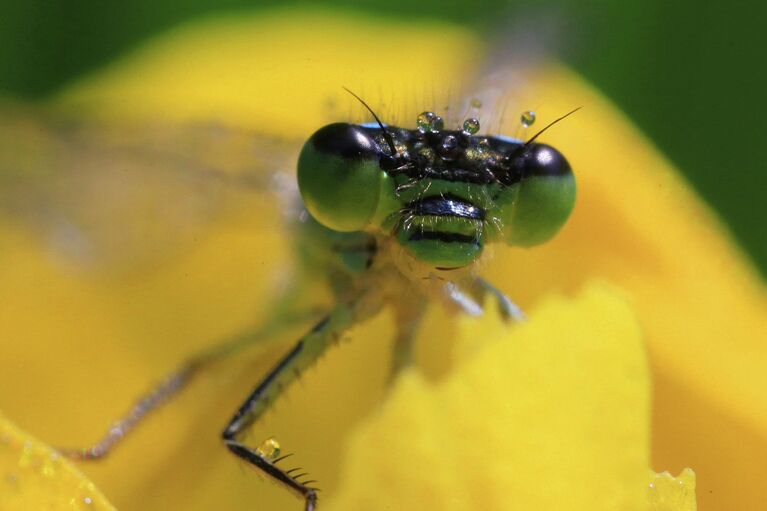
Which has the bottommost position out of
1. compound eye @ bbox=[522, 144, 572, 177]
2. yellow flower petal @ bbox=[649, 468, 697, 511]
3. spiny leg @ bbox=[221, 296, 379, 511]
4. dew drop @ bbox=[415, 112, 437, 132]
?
spiny leg @ bbox=[221, 296, 379, 511]

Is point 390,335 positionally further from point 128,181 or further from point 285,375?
point 128,181

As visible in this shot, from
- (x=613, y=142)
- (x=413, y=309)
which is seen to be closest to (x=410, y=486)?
(x=413, y=309)

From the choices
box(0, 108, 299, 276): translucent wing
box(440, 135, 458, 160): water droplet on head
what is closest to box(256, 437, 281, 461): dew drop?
box(440, 135, 458, 160): water droplet on head

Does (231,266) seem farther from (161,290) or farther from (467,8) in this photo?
(467,8)

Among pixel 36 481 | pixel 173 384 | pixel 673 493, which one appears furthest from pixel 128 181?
pixel 673 493

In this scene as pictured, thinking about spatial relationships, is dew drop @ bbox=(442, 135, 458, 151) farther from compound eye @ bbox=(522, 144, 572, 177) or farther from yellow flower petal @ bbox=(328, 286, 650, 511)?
yellow flower petal @ bbox=(328, 286, 650, 511)

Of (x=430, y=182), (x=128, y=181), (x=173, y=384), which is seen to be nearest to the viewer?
(x=430, y=182)
